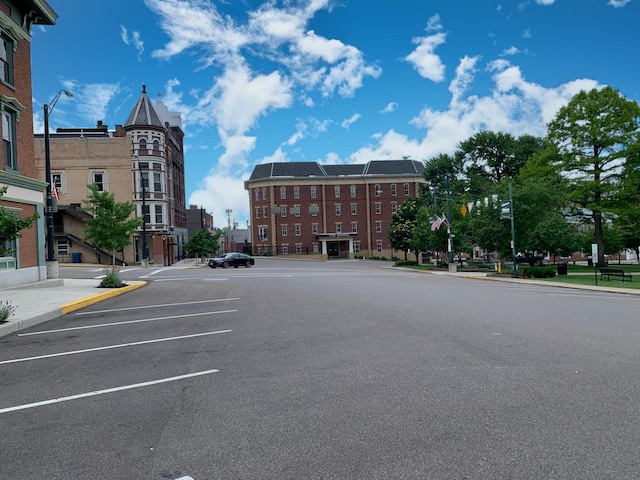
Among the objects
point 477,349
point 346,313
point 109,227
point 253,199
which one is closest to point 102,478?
point 477,349

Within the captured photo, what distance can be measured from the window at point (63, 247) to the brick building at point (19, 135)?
31.0 m

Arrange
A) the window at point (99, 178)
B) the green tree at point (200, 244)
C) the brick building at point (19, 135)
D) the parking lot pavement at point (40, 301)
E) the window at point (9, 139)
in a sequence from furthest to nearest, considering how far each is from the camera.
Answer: the green tree at point (200, 244), the window at point (99, 178), the window at point (9, 139), the brick building at point (19, 135), the parking lot pavement at point (40, 301)

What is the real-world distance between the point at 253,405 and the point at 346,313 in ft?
23.4

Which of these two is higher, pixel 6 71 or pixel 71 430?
pixel 6 71

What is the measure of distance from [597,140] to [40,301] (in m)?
41.2

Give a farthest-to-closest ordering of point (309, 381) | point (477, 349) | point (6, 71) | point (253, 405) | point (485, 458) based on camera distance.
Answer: point (6, 71) → point (477, 349) → point (309, 381) → point (253, 405) → point (485, 458)

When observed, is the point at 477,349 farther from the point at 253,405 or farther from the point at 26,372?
the point at 26,372

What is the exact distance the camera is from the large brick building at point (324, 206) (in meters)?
77.2

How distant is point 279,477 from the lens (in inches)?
142

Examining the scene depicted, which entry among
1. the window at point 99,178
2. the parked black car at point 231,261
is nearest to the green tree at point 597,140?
the parked black car at point 231,261

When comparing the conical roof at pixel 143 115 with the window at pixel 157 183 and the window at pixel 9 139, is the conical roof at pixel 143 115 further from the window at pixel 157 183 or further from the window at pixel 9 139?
the window at pixel 9 139

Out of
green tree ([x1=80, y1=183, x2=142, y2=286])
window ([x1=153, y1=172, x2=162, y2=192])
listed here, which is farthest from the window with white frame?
green tree ([x1=80, y1=183, x2=142, y2=286])

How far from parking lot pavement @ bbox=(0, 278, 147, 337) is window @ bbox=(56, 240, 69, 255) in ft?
103

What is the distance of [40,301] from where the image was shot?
50.3 feet
